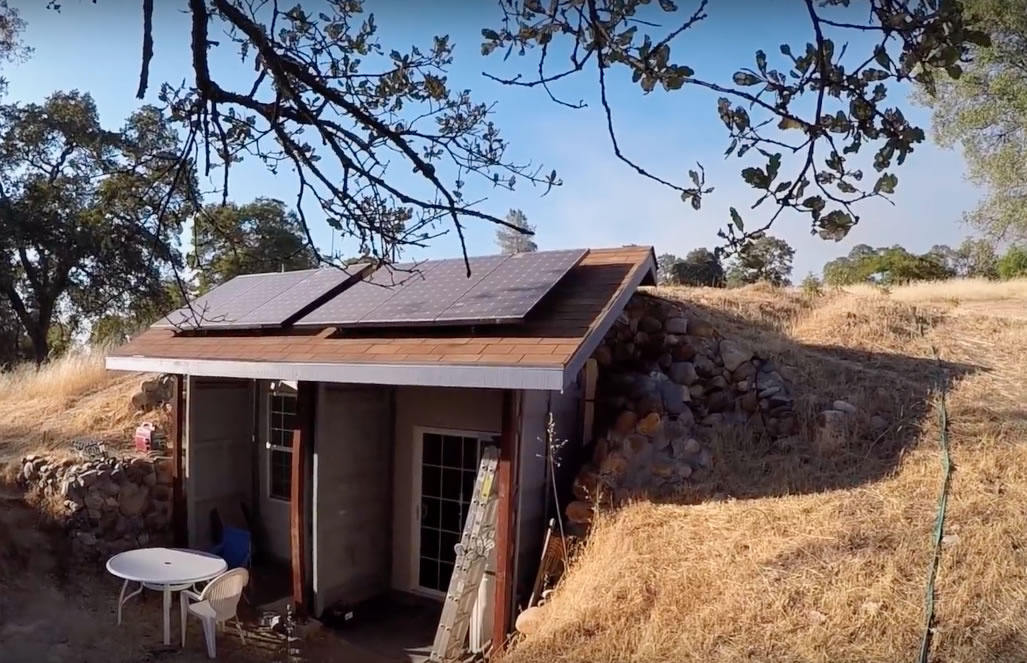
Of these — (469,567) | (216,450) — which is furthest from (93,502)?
(469,567)

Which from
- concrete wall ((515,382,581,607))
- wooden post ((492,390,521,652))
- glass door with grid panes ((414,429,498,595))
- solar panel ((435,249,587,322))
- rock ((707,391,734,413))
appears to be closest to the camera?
wooden post ((492,390,521,652))

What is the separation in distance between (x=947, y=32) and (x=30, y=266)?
2219cm

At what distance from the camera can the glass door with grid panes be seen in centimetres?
816

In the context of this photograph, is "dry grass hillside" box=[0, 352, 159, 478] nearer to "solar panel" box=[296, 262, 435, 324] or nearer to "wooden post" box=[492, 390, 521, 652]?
"solar panel" box=[296, 262, 435, 324]

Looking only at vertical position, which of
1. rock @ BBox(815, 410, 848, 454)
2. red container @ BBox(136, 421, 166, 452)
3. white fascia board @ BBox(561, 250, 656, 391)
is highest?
white fascia board @ BBox(561, 250, 656, 391)

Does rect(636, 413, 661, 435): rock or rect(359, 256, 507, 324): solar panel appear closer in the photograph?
rect(359, 256, 507, 324): solar panel

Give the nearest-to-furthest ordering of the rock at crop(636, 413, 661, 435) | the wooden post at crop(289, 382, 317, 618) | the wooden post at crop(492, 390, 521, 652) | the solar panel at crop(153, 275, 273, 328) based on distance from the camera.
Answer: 1. the wooden post at crop(492, 390, 521, 652)
2. the rock at crop(636, 413, 661, 435)
3. the wooden post at crop(289, 382, 317, 618)
4. the solar panel at crop(153, 275, 273, 328)

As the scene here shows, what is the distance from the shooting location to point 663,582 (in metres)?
5.87

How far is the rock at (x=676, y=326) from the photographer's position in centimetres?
891

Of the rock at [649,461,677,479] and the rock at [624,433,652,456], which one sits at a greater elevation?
the rock at [624,433,652,456]

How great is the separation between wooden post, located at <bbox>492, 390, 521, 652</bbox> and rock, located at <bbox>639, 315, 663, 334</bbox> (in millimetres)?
2904

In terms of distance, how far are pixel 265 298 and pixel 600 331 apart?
5.21 metres

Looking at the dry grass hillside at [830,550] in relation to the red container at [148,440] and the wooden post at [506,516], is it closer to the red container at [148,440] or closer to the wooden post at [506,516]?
the wooden post at [506,516]

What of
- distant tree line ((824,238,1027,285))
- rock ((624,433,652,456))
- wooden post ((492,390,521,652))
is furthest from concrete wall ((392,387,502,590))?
distant tree line ((824,238,1027,285))
